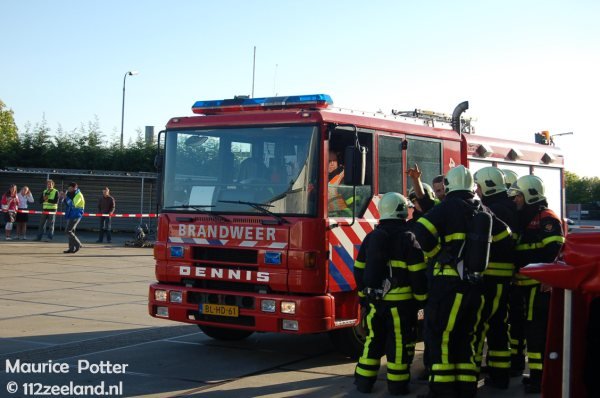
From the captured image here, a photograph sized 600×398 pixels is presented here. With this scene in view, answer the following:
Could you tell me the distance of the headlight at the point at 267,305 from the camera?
315 inches

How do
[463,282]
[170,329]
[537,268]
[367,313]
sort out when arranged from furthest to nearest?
[170,329] < [367,313] < [463,282] < [537,268]

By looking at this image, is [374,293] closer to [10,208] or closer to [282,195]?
[282,195]

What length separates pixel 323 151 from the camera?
8062 millimetres

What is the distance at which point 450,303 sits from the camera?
6812mm

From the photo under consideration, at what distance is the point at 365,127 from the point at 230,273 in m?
2.15

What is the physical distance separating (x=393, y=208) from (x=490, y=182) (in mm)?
1206

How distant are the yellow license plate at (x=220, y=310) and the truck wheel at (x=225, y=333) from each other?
4.10 feet

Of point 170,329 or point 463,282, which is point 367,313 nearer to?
point 463,282

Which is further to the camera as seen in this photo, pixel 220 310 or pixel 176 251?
pixel 176 251

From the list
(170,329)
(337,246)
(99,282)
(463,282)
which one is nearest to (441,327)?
(463,282)

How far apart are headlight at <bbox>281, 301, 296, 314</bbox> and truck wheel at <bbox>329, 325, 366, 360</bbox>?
0.88 metres

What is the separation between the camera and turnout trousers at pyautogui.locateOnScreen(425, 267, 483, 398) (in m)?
6.80

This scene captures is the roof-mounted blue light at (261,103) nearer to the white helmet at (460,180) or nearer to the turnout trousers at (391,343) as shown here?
the white helmet at (460,180)

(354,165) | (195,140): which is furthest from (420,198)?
(195,140)
